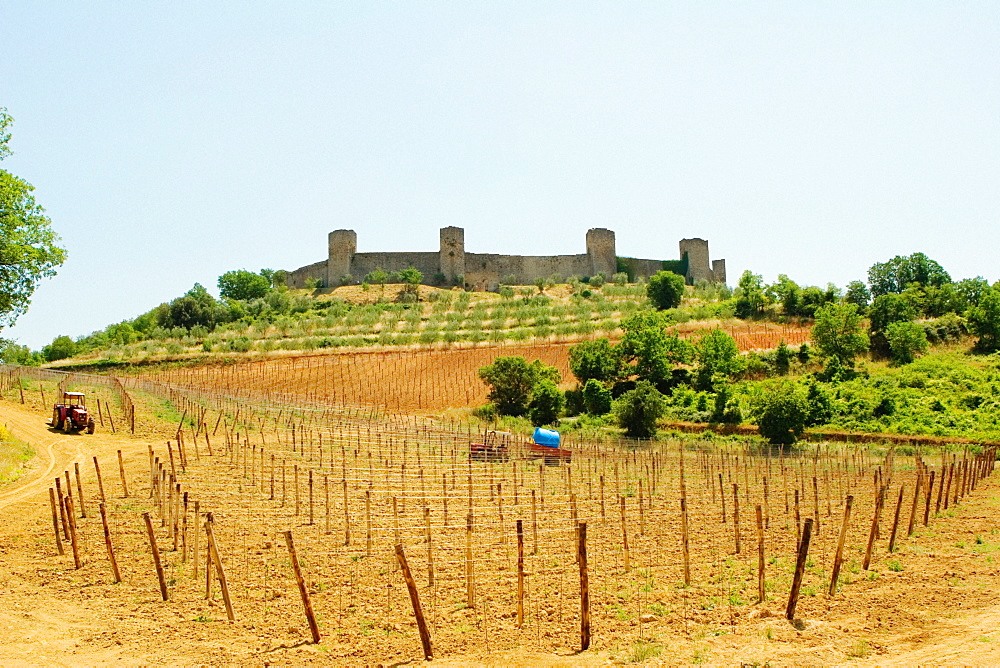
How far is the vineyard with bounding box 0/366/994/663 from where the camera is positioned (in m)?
8.99

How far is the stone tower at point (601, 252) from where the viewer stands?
3002 inches

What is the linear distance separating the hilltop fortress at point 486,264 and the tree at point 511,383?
3852 cm

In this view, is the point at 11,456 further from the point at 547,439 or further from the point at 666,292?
the point at 666,292

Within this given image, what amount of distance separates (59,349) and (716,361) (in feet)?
153

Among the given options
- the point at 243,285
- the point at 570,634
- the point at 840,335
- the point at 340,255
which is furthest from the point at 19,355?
the point at 570,634

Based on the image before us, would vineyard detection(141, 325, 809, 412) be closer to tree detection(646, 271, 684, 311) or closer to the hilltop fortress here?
tree detection(646, 271, 684, 311)

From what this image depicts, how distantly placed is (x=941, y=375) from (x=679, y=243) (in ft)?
146

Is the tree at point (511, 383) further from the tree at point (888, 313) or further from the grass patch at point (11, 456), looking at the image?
the grass patch at point (11, 456)

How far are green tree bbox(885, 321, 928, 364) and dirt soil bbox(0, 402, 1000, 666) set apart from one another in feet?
93.2

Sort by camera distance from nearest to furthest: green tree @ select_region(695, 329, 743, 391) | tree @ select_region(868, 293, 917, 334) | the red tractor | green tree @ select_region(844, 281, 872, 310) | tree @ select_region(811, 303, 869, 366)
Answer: the red tractor < green tree @ select_region(695, 329, 743, 391) < tree @ select_region(811, 303, 869, 366) < tree @ select_region(868, 293, 917, 334) < green tree @ select_region(844, 281, 872, 310)

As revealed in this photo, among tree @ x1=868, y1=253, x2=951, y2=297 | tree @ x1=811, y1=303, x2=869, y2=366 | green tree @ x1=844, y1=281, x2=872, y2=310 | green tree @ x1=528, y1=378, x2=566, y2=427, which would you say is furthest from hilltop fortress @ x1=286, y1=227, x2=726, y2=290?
green tree @ x1=528, y1=378, x2=566, y2=427

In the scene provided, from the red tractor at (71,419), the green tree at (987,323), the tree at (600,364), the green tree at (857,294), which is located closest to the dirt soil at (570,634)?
the red tractor at (71,419)

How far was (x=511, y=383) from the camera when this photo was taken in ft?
111

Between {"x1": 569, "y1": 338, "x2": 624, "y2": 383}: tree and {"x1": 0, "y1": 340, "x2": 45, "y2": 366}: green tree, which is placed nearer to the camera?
{"x1": 569, "y1": 338, "x2": 624, "y2": 383}: tree
